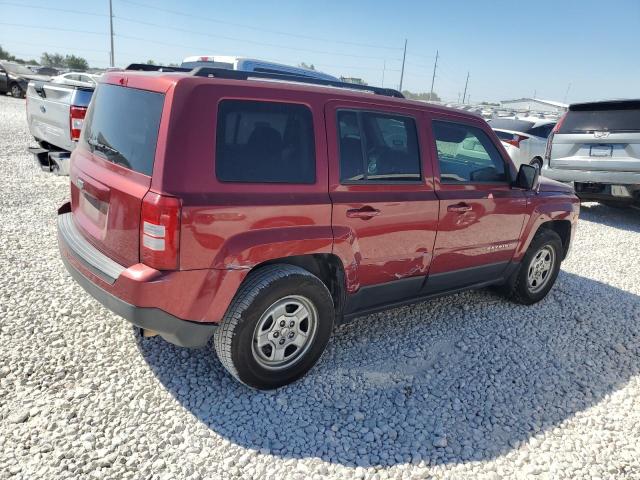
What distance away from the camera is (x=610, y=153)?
7.64 m

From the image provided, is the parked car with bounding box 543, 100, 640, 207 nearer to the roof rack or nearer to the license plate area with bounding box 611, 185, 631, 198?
the license plate area with bounding box 611, 185, 631, 198

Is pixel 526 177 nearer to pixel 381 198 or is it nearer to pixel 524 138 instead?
pixel 381 198

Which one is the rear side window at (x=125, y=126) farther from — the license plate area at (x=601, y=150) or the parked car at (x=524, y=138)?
the parked car at (x=524, y=138)

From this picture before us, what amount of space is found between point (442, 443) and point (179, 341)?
5.14 ft

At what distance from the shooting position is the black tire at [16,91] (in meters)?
21.8

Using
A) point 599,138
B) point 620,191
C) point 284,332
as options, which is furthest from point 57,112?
point 620,191

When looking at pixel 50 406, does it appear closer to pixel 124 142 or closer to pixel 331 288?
pixel 124 142

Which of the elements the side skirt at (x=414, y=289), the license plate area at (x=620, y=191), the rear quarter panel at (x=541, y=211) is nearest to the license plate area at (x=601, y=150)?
the license plate area at (x=620, y=191)

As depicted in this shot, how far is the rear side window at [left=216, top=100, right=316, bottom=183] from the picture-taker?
8.21 feet

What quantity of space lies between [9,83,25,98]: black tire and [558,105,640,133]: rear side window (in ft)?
76.5

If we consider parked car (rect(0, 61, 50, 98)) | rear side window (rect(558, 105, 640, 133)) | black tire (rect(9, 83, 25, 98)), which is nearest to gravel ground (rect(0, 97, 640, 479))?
rear side window (rect(558, 105, 640, 133))

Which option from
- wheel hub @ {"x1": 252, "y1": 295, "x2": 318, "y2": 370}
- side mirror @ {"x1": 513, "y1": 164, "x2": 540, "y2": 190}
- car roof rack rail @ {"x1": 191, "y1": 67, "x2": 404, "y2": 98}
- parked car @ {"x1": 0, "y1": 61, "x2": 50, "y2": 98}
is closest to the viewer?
car roof rack rail @ {"x1": 191, "y1": 67, "x2": 404, "y2": 98}

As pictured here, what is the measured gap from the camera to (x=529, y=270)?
176 inches

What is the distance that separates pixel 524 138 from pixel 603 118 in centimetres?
315
